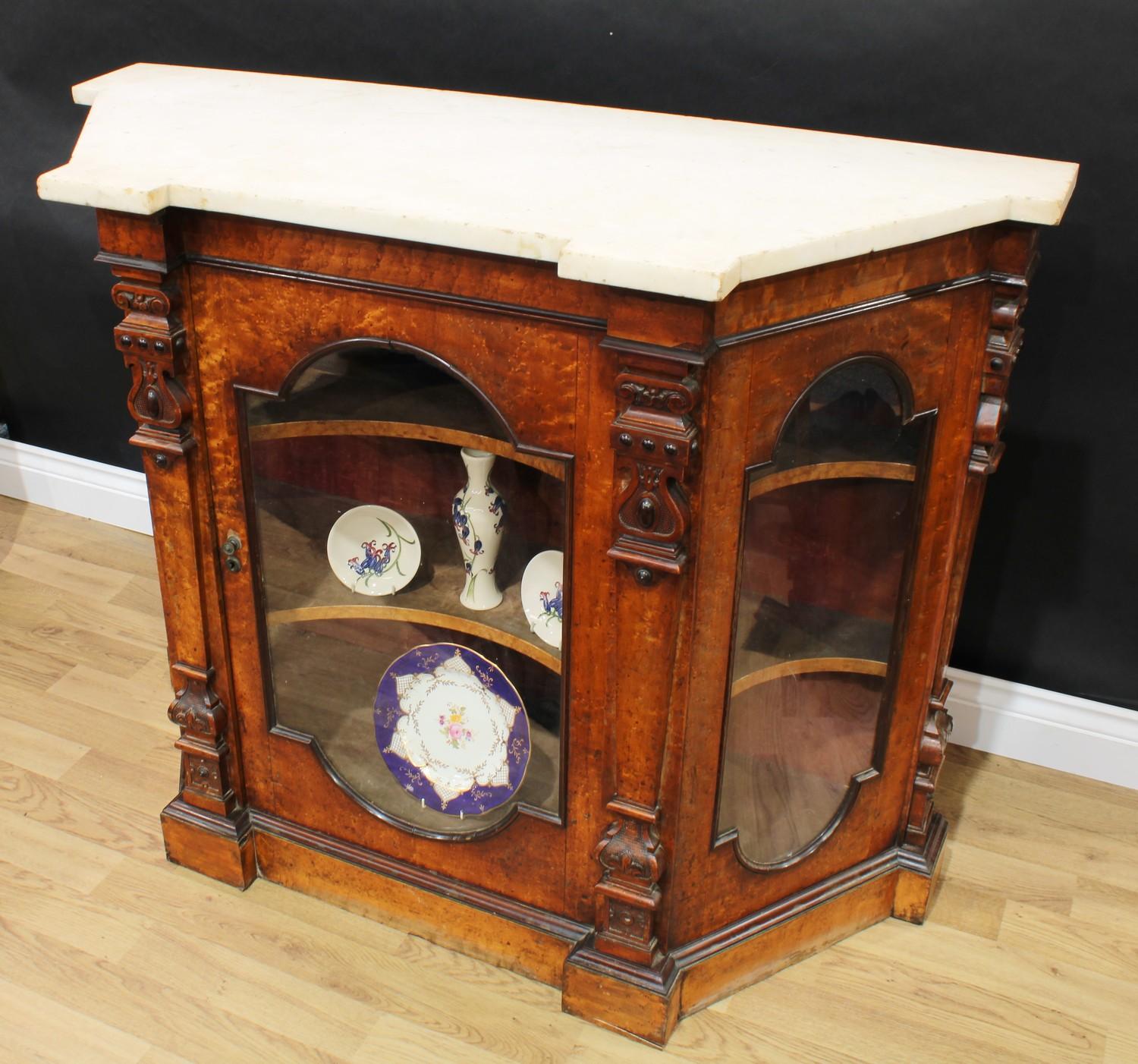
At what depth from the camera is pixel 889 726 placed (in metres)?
1.68

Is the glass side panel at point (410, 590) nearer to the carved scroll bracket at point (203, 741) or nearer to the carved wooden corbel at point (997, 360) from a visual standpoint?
the carved scroll bracket at point (203, 741)

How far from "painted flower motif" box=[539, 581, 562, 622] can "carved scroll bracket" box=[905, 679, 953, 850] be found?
0.53 metres

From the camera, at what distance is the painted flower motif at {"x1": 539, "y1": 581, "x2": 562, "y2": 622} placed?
5.00 feet

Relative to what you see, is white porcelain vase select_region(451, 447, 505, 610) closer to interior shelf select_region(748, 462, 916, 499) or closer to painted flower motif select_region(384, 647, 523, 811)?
painted flower motif select_region(384, 647, 523, 811)

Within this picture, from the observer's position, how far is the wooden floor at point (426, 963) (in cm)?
163

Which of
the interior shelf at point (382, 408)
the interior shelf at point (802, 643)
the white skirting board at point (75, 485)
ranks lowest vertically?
the white skirting board at point (75, 485)

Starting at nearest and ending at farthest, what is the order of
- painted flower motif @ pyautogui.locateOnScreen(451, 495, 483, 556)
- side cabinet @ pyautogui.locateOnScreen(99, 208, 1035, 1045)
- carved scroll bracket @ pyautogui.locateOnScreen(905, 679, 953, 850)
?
side cabinet @ pyautogui.locateOnScreen(99, 208, 1035, 1045) < painted flower motif @ pyautogui.locateOnScreen(451, 495, 483, 556) < carved scroll bracket @ pyautogui.locateOnScreen(905, 679, 953, 850)

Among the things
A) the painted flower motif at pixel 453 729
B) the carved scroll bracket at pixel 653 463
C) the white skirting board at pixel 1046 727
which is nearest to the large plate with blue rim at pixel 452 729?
the painted flower motif at pixel 453 729

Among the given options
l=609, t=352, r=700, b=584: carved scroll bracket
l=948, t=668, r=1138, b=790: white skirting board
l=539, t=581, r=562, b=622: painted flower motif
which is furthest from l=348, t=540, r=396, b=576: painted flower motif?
l=948, t=668, r=1138, b=790: white skirting board

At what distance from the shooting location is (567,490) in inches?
55.3

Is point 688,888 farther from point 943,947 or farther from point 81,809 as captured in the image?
point 81,809

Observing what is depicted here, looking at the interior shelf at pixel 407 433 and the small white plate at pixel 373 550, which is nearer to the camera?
the interior shelf at pixel 407 433

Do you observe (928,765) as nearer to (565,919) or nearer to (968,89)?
(565,919)

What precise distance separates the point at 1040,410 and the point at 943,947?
782 mm
